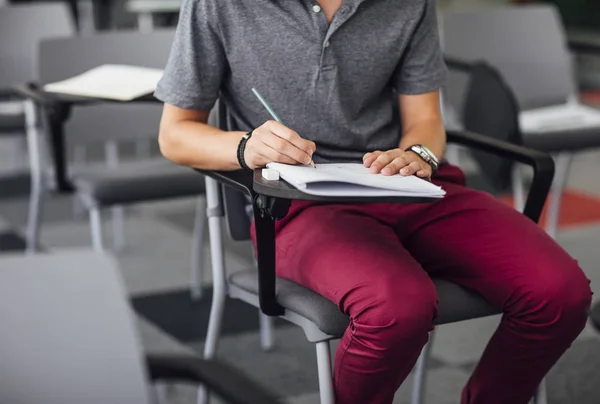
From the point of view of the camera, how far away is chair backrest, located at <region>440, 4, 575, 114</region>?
344 cm

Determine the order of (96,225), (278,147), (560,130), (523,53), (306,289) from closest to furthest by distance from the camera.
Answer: (278,147)
(306,289)
(96,225)
(560,130)
(523,53)

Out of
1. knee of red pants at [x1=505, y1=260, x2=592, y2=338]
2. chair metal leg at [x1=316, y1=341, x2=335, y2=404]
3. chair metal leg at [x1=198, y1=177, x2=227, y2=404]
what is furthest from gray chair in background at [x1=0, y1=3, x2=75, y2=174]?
knee of red pants at [x1=505, y1=260, x2=592, y2=338]

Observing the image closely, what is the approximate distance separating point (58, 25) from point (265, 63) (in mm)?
2293

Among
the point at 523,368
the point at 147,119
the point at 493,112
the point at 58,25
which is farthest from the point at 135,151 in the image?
the point at 523,368

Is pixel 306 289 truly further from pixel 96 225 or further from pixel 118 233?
pixel 118 233

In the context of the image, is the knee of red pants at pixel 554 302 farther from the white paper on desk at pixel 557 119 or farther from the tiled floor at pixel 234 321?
the white paper on desk at pixel 557 119

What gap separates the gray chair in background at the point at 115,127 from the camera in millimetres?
2660

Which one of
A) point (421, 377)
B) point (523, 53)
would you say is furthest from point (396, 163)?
point (523, 53)

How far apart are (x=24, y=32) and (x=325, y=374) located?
266 cm

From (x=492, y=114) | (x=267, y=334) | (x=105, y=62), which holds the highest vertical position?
(x=105, y=62)

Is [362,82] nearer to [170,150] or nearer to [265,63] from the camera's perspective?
[265,63]

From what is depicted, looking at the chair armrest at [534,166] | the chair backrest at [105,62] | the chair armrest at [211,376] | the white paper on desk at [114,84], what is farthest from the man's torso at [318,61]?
the chair backrest at [105,62]

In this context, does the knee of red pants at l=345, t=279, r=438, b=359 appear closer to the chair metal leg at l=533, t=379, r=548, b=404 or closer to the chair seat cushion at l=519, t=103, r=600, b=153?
the chair metal leg at l=533, t=379, r=548, b=404

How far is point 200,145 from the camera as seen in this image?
1813 mm
